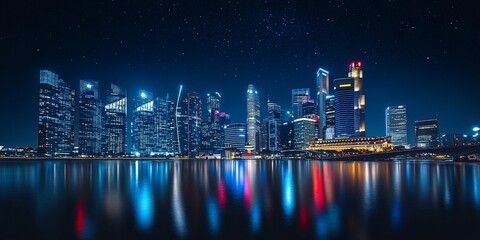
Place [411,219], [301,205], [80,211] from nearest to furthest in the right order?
1. [411,219]
2. [80,211]
3. [301,205]

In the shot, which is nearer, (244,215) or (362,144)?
(244,215)

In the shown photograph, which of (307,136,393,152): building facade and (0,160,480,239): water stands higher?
(307,136,393,152): building facade

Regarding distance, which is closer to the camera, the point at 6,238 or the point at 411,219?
the point at 6,238

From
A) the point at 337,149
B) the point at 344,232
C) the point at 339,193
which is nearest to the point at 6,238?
the point at 344,232

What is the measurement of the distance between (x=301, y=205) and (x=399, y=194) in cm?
1012

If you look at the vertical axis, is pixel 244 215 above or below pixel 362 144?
below

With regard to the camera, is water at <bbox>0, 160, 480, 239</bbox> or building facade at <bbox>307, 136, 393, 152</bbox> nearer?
water at <bbox>0, 160, 480, 239</bbox>

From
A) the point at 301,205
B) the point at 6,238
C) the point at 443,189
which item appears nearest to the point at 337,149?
the point at 443,189

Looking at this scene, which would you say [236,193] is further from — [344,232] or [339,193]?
[344,232]

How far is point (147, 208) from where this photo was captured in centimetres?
2205

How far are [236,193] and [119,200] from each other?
8884 millimetres

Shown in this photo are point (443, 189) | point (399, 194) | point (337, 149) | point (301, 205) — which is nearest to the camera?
point (301, 205)

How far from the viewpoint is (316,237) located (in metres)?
14.7

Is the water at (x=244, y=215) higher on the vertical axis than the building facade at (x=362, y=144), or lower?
lower
